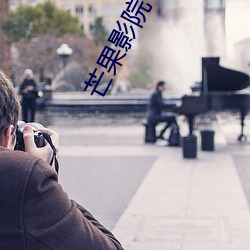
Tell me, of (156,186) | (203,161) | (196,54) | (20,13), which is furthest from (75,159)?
(20,13)

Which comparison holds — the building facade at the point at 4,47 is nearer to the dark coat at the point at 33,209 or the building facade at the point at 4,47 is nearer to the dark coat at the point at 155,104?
the dark coat at the point at 155,104

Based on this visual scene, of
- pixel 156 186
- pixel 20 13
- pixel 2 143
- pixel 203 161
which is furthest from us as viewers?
pixel 20 13

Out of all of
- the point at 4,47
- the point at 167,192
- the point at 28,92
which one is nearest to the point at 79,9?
the point at 4,47

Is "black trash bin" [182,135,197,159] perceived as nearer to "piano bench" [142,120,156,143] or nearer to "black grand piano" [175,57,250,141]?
"black grand piano" [175,57,250,141]

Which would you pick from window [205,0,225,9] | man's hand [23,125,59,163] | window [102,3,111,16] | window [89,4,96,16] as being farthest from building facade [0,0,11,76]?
window [102,3,111,16]

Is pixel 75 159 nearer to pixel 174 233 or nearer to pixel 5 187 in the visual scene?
pixel 174 233

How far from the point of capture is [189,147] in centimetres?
1225

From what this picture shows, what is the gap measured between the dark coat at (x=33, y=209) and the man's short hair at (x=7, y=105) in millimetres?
93

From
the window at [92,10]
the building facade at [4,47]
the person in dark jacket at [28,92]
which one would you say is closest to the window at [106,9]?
the window at [92,10]

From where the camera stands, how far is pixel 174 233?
21.3ft

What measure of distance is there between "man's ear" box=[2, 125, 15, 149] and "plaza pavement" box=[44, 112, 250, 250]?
164 inches

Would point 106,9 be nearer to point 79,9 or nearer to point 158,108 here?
point 79,9

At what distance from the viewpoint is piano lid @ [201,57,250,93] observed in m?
14.7

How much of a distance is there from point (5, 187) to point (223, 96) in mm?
13276
